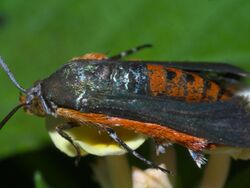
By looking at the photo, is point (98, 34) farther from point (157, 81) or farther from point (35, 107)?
point (157, 81)

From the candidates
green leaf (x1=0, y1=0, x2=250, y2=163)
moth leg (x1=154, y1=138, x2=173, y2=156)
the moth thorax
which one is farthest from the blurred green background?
the moth thorax

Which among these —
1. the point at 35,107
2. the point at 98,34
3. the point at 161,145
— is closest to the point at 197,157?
the point at 161,145

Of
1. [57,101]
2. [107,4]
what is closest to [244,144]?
[57,101]

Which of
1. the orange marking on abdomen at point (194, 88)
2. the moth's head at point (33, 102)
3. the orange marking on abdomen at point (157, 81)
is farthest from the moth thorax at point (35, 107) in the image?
the orange marking on abdomen at point (194, 88)

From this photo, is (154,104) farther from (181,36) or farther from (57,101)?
(181,36)

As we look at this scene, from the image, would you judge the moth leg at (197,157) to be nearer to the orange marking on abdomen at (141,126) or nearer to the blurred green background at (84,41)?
the orange marking on abdomen at (141,126)
